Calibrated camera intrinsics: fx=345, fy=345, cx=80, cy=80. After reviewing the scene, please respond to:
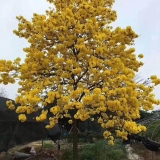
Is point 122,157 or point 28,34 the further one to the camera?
point 122,157

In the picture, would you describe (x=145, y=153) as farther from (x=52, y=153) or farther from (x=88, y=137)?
(x=52, y=153)

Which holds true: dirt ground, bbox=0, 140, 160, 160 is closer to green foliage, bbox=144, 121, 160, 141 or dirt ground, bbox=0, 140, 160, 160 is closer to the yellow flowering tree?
green foliage, bbox=144, 121, 160, 141

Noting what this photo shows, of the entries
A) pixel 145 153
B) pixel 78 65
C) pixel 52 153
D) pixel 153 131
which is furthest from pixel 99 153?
pixel 78 65

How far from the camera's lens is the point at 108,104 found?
625 centimetres

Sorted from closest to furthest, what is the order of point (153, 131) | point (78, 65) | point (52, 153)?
point (78, 65)
point (52, 153)
point (153, 131)

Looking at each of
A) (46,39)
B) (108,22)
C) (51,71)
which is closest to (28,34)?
(46,39)

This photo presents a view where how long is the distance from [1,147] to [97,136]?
8463 millimetres

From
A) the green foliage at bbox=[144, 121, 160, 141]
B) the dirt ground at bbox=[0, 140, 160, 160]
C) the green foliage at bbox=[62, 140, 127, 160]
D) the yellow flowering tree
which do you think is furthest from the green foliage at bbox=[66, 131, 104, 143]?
the yellow flowering tree

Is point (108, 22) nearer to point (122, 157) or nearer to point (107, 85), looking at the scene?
point (107, 85)

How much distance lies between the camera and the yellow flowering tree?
661cm

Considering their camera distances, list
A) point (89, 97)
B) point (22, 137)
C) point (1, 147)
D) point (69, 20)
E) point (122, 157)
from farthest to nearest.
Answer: point (122, 157)
point (22, 137)
point (1, 147)
point (69, 20)
point (89, 97)

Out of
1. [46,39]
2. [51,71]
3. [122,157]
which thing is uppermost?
[46,39]

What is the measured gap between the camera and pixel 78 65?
23.3 ft

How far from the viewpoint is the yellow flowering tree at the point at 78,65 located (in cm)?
661
